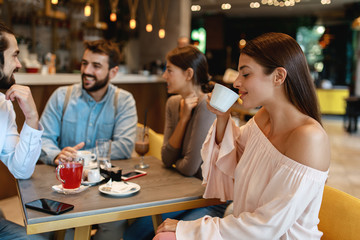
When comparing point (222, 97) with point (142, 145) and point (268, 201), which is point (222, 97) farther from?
point (142, 145)

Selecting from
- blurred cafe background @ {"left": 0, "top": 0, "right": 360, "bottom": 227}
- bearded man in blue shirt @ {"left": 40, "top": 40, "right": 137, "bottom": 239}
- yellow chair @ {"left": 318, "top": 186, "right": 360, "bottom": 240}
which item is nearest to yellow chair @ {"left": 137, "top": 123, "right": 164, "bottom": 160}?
bearded man in blue shirt @ {"left": 40, "top": 40, "right": 137, "bottom": 239}

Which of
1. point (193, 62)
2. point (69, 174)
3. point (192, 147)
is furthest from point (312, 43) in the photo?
point (69, 174)

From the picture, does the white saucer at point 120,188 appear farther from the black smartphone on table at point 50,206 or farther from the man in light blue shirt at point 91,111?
the man in light blue shirt at point 91,111

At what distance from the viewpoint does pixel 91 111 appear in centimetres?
274

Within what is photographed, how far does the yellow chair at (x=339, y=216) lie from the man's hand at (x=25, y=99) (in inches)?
58.3

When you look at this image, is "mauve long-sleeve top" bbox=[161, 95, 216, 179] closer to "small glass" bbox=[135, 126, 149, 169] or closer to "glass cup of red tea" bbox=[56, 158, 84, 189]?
"small glass" bbox=[135, 126, 149, 169]

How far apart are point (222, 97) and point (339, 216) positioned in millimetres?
684

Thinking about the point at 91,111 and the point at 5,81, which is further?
the point at 91,111

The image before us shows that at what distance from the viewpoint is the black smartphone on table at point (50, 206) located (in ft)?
4.78

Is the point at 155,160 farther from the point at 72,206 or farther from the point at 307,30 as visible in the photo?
the point at 307,30

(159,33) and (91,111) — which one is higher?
(159,33)

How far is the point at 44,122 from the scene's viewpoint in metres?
2.65

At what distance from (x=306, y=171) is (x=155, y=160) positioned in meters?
1.28

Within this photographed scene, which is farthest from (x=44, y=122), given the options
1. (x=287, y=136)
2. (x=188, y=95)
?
(x=287, y=136)
